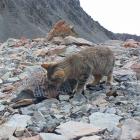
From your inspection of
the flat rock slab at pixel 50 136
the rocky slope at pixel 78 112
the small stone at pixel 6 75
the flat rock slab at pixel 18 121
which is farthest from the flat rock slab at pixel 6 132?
the small stone at pixel 6 75

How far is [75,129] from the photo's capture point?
9500 millimetres

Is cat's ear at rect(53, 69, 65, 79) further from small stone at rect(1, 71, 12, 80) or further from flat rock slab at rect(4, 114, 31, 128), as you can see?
small stone at rect(1, 71, 12, 80)

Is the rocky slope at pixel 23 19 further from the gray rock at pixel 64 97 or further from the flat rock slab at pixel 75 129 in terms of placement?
the flat rock slab at pixel 75 129

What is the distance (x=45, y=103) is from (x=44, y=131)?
179cm

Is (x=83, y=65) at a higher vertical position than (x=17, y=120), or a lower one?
higher

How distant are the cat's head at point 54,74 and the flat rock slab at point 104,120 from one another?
1.53 metres

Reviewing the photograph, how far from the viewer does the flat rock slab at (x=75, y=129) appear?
30.5 ft

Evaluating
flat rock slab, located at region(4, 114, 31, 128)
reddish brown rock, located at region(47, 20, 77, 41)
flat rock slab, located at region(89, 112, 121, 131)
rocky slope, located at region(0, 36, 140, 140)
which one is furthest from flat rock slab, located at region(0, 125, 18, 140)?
reddish brown rock, located at region(47, 20, 77, 41)

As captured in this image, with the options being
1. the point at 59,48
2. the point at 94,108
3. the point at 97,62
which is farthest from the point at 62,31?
the point at 94,108

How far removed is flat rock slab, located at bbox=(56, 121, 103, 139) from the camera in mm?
9285

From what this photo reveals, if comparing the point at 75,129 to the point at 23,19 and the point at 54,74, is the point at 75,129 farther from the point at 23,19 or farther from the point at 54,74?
the point at 23,19

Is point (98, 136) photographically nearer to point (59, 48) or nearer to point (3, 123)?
point (3, 123)

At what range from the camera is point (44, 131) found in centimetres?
966

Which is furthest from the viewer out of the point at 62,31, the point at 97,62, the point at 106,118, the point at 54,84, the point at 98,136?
the point at 62,31
